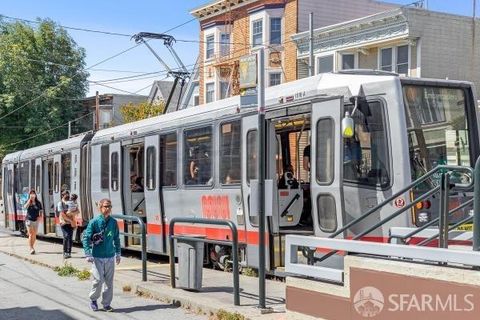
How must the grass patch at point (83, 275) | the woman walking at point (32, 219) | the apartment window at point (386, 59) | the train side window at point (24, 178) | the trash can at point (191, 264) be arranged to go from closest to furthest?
the trash can at point (191, 264), the grass patch at point (83, 275), the woman walking at point (32, 219), the train side window at point (24, 178), the apartment window at point (386, 59)

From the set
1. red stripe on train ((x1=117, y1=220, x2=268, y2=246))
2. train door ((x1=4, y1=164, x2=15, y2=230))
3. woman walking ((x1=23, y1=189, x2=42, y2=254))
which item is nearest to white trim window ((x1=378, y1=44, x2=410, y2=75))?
red stripe on train ((x1=117, y1=220, x2=268, y2=246))

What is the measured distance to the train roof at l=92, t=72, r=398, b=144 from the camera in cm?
930

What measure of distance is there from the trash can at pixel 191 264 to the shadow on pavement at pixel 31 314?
74.3 inches

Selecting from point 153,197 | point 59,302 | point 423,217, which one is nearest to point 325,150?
point 423,217

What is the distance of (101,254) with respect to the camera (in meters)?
9.35

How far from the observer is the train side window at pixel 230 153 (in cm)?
1121

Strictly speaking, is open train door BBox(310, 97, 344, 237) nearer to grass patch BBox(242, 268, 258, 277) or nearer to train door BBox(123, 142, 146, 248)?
grass patch BBox(242, 268, 258, 277)

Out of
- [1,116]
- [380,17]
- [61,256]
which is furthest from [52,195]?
[1,116]

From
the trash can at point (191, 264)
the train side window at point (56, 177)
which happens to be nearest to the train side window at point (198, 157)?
the trash can at point (191, 264)

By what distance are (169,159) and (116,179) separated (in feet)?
10.1

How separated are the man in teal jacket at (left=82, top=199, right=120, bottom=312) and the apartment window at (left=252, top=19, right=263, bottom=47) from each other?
75.2 ft

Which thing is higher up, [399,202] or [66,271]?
[399,202]

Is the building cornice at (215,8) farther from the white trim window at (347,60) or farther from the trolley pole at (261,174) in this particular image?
the trolley pole at (261,174)

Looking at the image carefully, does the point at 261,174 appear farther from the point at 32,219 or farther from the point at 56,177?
the point at 56,177
